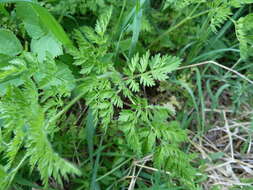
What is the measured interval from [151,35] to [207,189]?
1126 mm

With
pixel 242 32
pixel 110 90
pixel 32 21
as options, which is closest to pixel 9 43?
pixel 32 21

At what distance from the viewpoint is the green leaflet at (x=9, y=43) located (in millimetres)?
1842

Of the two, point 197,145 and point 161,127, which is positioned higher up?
point 161,127

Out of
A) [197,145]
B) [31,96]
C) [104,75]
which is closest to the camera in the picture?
[31,96]

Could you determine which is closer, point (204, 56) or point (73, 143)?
point (73, 143)

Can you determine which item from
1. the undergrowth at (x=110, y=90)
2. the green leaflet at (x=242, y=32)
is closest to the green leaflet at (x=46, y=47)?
the undergrowth at (x=110, y=90)

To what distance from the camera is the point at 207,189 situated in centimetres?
203

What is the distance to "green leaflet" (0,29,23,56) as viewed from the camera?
6.04 feet

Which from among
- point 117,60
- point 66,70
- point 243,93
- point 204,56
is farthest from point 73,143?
point 243,93

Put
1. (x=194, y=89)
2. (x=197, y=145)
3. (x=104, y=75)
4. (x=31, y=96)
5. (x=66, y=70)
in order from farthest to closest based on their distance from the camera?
(x=194, y=89)
(x=197, y=145)
(x=66, y=70)
(x=104, y=75)
(x=31, y=96)

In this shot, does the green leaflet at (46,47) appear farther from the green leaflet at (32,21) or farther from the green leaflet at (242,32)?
the green leaflet at (242,32)

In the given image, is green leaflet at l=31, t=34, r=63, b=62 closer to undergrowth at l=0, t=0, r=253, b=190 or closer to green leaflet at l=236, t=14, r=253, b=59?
undergrowth at l=0, t=0, r=253, b=190

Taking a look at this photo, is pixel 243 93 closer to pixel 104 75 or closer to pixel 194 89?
pixel 194 89

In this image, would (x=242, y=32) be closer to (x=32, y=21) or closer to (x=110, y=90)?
(x=110, y=90)
